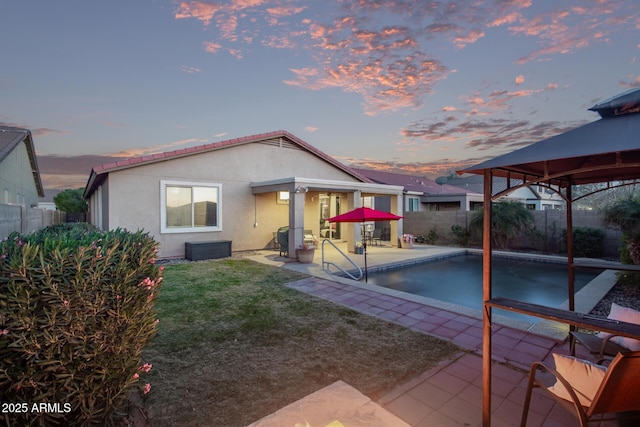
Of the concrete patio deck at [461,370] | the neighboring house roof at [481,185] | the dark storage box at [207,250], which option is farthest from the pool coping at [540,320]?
the neighboring house roof at [481,185]

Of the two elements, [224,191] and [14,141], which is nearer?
[224,191]

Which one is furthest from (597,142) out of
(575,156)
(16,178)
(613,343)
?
(16,178)

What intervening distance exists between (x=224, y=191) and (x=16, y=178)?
18.8m

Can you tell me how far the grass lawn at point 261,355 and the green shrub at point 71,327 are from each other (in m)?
0.68

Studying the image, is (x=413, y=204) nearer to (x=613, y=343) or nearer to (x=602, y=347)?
(x=613, y=343)

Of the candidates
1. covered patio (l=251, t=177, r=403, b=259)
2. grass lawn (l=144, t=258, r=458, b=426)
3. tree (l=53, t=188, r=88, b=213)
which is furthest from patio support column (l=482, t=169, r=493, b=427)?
tree (l=53, t=188, r=88, b=213)

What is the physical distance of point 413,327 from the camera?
4852 mm

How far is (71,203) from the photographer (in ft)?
101

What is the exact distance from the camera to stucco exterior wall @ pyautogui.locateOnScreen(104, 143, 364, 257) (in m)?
10.8

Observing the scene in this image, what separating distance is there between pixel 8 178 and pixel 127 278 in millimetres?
23573

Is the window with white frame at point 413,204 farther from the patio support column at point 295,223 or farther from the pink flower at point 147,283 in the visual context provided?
the pink flower at point 147,283

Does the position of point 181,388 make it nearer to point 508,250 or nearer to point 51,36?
point 51,36

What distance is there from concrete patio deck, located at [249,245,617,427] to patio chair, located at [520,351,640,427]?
745 mm

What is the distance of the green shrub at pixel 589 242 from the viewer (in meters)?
12.8
